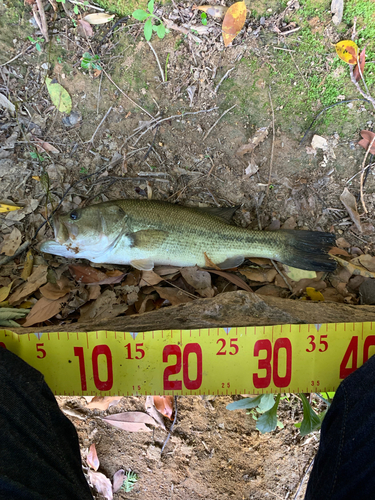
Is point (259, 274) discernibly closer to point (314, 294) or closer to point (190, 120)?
point (314, 294)

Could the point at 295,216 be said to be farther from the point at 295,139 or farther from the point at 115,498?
the point at 115,498

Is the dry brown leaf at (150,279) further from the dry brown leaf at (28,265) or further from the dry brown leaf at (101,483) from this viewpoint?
the dry brown leaf at (101,483)

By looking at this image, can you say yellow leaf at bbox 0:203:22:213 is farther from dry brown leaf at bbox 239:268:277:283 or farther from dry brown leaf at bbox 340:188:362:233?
Answer: dry brown leaf at bbox 340:188:362:233

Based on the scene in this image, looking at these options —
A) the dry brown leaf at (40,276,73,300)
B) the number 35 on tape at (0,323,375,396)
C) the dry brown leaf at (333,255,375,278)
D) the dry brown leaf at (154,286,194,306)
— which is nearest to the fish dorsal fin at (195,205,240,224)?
the dry brown leaf at (154,286,194,306)

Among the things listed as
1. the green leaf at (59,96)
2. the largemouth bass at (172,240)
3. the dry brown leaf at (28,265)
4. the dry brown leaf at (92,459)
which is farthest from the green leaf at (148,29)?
the dry brown leaf at (92,459)

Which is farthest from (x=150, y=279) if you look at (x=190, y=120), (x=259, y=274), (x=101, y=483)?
(x=101, y=483)

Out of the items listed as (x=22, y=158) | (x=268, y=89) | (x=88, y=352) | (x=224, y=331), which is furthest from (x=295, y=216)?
(x=22, y=158)
